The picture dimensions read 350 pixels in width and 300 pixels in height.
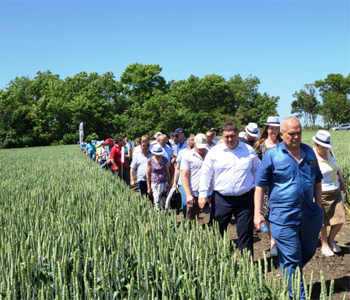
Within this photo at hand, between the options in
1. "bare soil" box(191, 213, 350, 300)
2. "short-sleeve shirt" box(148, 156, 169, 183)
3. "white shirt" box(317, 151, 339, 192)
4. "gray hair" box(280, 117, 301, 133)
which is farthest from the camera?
"short-sleeve shirt" box(148, 156, 169, 183)

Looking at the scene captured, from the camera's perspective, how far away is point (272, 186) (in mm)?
3367

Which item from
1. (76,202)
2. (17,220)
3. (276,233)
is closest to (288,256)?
(276,233)

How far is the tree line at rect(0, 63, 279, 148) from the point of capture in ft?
187

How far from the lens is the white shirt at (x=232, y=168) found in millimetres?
4141

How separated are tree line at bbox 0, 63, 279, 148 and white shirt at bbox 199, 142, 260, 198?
49.4m

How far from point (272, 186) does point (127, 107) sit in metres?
67.1

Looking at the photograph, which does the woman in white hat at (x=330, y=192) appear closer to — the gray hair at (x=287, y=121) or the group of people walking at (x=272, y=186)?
the group of people walking at (x=272, y=186)

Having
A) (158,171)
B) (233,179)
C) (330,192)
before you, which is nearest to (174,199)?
(158,171)

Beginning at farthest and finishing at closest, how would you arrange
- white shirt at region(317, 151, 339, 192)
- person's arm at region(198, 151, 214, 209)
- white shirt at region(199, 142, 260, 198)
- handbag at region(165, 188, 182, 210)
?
handbag at region(165, 188, 182, 210) < white shirt at region(317, 151, 339, 192) < person's arm at region(198, 151, 214, 209) < white shirt at region(199, 142, 260, 198)

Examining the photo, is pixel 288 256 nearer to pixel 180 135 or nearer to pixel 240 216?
pixel 240 216

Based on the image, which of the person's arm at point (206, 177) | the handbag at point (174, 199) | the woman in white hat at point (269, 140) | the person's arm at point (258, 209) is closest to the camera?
the person's arm at point (258, 209)

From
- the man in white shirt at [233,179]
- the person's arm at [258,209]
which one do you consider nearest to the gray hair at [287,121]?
the person's arm at [258,209]

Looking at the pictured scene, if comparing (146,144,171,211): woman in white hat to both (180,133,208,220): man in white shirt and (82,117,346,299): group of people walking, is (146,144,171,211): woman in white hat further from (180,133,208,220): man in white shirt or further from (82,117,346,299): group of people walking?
(180,133,208,220): man in white shirt

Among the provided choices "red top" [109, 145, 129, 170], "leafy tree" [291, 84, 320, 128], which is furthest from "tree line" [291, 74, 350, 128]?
"red top" [109, 145, 129, 170]
